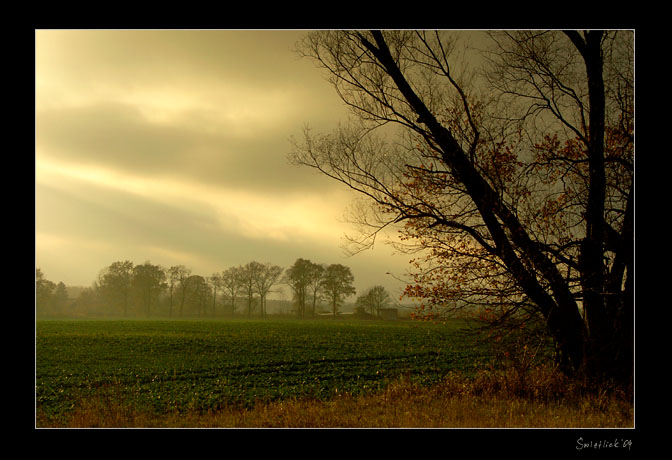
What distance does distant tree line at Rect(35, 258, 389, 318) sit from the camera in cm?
2517

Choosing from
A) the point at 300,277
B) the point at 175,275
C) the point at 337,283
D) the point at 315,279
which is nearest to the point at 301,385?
the point at 337,283

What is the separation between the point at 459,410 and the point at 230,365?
15788 millimetres

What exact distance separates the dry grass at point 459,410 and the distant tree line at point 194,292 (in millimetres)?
7658

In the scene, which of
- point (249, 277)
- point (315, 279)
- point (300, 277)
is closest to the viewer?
point (315, 279)

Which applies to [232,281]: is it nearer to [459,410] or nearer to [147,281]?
[147,281]

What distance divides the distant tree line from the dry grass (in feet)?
25.1

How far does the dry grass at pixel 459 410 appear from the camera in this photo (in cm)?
771

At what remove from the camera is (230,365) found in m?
21.8

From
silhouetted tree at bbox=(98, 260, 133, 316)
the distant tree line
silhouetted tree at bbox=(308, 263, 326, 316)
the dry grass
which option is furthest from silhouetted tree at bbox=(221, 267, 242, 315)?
the dry grass

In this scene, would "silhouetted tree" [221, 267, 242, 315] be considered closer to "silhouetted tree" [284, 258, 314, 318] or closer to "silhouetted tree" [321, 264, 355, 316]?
"silhouetted tree" [284, 258, 314, 318]

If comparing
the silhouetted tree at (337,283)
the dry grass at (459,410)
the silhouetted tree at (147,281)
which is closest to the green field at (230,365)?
the dry grass at (459,410)
